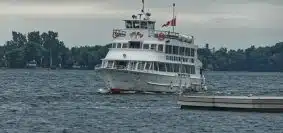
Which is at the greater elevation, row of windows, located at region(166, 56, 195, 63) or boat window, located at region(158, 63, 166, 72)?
row of windows, located at region(166, 56, 195, 63)

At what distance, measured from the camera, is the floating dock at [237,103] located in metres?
90.8

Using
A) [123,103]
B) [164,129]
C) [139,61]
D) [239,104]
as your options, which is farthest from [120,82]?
[164,129]

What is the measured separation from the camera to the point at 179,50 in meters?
129

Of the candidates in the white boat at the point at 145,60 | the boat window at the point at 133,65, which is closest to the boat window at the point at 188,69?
the white boat at the point at 145,60

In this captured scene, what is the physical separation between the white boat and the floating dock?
24648 millimetres

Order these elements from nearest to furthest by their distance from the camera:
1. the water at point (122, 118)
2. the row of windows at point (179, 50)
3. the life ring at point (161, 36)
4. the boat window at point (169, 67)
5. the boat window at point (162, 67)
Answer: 1. the water at point (122, 118)
2. the boat window at point (162, 67)
3. the life ring at point (161, 36)
4. the boat window at point (169, 67)
5. the row of windows at point (179, 50)

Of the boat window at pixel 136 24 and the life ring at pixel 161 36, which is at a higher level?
the boat window at pixel 136 24

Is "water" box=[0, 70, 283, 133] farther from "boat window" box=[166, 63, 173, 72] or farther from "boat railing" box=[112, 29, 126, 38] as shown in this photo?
"boat railing" box=[112, 29, 126, 38]

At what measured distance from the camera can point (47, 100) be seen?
11512 cm

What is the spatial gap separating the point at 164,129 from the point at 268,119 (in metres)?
11.6

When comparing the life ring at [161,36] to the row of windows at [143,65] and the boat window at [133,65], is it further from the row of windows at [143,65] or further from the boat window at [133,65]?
the boat window at [133,65]

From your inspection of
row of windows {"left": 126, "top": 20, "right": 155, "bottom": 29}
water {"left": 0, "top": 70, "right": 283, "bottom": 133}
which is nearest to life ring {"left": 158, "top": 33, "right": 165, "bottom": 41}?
row of windows {"left": 126, "top": 20, "right": 155, "bottom": 29}

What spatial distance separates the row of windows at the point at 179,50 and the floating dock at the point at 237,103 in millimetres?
29993

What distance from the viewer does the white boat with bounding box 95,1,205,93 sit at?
120000mm
